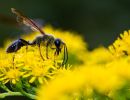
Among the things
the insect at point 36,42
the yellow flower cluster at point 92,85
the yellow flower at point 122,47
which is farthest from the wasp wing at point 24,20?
the yellow flower cluster at point 92,85

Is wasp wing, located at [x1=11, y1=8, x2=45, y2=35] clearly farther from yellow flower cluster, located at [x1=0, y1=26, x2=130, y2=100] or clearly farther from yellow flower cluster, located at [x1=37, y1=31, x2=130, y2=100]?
yellow flower cluster, located at [x1=37, y1=31, x2=130, y2=100]

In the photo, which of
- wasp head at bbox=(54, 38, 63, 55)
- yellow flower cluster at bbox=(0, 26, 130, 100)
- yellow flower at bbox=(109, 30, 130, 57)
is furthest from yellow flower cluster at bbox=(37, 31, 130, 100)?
wasp head at bbox=(54, 38, 63, 55)

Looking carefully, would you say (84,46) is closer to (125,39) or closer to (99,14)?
(125,39)

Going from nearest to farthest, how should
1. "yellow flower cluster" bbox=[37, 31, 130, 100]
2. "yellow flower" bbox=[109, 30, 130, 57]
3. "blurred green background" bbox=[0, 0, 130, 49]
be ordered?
"yellow flower cluster" bbox=[37, 31, 130, 100] < "yellow flower" bbox=[109, 30, 130, 57] < "blurred green background" bbox=[0, 0, 130, 49]

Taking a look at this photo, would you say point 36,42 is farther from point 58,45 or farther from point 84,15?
point 84,15

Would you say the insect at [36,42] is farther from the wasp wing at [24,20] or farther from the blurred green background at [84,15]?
the blurred green background at [84,15]

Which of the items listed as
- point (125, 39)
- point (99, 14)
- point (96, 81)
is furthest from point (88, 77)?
point (99, 14)

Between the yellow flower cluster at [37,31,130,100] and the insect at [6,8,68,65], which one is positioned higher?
the insect at [6,8,68,65]

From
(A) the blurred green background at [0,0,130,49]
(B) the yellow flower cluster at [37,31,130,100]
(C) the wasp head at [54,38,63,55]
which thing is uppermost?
(A) the blurred green background at [0,0,130,49]

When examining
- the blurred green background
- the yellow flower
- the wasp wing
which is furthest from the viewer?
the blurred green background

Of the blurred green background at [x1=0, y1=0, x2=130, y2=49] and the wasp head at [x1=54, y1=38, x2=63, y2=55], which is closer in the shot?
the wasp head at [x1=54, y1=38, x2=63, y2=55]
